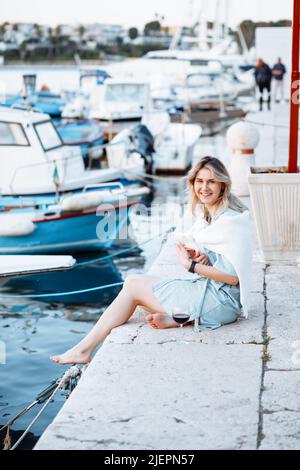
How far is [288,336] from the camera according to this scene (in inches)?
207

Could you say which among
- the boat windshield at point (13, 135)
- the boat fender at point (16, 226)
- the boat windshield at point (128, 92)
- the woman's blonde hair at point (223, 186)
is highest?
the woman's blonde hair at point (223, 186)

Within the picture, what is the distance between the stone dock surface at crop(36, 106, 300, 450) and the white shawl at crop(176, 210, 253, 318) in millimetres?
331

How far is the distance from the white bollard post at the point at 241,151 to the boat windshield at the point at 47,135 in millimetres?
4214

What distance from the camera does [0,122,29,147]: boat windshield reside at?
14266mm

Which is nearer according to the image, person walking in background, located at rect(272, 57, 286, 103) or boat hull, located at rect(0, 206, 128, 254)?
boat hull, located at rect(0, 206, 128, 254)

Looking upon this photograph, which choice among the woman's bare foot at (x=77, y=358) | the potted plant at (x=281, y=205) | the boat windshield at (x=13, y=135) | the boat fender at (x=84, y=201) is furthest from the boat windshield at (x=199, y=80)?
the woman's bare foot at (x=77, y=358)

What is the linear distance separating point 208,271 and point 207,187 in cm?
55

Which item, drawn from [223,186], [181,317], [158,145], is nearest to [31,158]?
[158,145]

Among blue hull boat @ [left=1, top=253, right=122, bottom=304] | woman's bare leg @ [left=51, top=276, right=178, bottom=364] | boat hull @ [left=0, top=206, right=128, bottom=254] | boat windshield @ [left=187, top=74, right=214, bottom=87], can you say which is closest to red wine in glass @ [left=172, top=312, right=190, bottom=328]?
woman's bare leg @ [left=51, top=276, right=178, bottom=364]

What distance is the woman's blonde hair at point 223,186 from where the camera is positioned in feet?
17.7

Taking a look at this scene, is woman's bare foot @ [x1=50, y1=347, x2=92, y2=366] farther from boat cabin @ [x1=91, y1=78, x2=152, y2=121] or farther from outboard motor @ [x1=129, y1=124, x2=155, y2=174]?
boat cabin @ [x1=91, y1=78, x2=152, y2=121]

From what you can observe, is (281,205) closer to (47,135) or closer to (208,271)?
(208,271)

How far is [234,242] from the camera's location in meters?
5.36

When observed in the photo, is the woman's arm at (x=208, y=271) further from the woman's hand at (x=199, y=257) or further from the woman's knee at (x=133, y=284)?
the woman's knee at (x=133, y=284)
